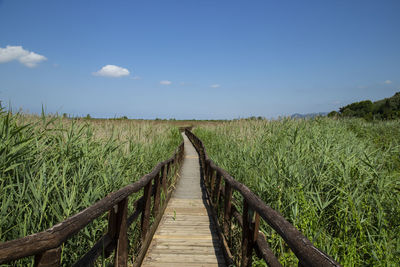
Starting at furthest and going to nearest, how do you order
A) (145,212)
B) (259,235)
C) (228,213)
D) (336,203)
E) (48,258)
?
(228,213) < (145,212) < (336,203) < (259,235) < (48,258)

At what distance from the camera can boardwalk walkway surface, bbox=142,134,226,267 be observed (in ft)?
11.0

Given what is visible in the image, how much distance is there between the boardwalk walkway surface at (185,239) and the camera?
3.34 meters

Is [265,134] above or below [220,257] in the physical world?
above

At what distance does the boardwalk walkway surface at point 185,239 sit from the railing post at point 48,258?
2.16 meters

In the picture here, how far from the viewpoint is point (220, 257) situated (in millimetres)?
3451

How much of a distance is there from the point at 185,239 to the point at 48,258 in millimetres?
2993

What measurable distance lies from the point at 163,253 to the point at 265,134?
4.82 meters

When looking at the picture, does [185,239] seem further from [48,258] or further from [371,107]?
[371,107]

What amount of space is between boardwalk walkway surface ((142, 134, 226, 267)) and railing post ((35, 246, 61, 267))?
216 cm

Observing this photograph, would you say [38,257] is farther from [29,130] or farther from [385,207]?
[385,207]

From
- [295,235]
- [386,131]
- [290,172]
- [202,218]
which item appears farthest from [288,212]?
[386,131]

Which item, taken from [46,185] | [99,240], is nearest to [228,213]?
[99,240]

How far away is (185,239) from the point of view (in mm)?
3967

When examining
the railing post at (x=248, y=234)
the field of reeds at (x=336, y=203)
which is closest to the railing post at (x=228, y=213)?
the field of reeds at (x=336, y=203)
